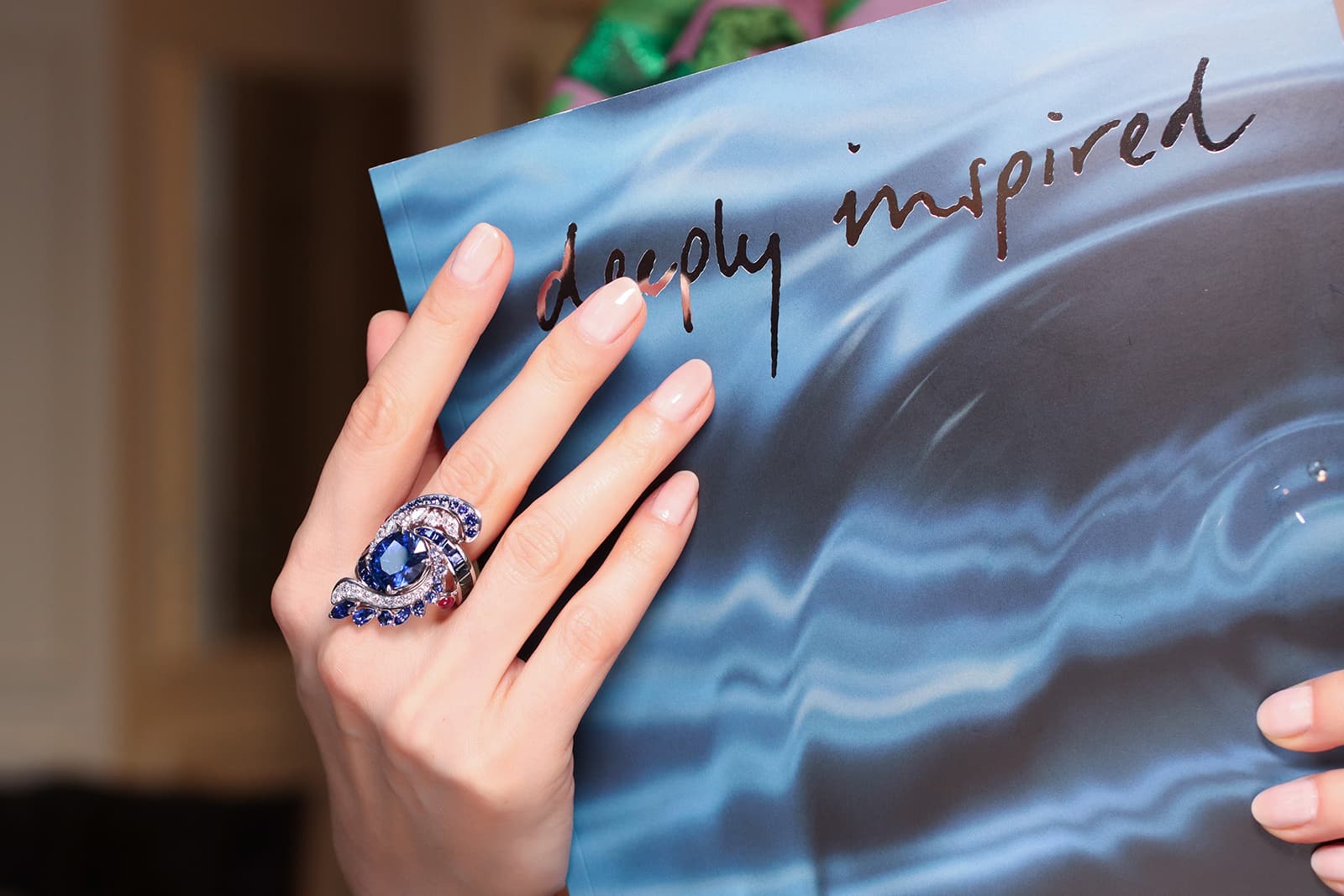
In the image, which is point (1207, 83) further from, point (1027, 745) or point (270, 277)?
point (270, 277)

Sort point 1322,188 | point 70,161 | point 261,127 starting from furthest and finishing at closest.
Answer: point 261,127 → point 70,161 → point 1322,188

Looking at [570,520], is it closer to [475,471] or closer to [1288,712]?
[475,471]

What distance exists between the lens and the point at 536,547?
0.46 metres

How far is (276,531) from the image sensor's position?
401 cm

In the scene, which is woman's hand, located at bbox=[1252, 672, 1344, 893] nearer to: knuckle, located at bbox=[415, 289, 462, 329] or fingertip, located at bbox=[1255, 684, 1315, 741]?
fingertip, located at bbox=[1255, 684, 1315, 741]

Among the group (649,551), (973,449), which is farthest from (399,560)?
(973,449)

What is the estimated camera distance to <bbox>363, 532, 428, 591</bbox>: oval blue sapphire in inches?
18.2

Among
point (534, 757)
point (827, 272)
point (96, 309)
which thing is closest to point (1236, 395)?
point (827, 272)

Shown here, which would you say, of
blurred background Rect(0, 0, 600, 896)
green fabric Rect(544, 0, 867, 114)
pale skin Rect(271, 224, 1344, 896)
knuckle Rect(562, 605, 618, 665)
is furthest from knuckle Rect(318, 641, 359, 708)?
blurred background Rect(0, 0, 600, 896)

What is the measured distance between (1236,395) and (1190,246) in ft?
0.19

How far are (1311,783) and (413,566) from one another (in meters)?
0.36

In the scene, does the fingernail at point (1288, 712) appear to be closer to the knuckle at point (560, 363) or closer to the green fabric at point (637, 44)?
the knuckle at point (560, 363)

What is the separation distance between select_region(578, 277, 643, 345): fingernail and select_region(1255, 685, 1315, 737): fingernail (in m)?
0.29

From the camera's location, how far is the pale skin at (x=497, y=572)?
0.46m
